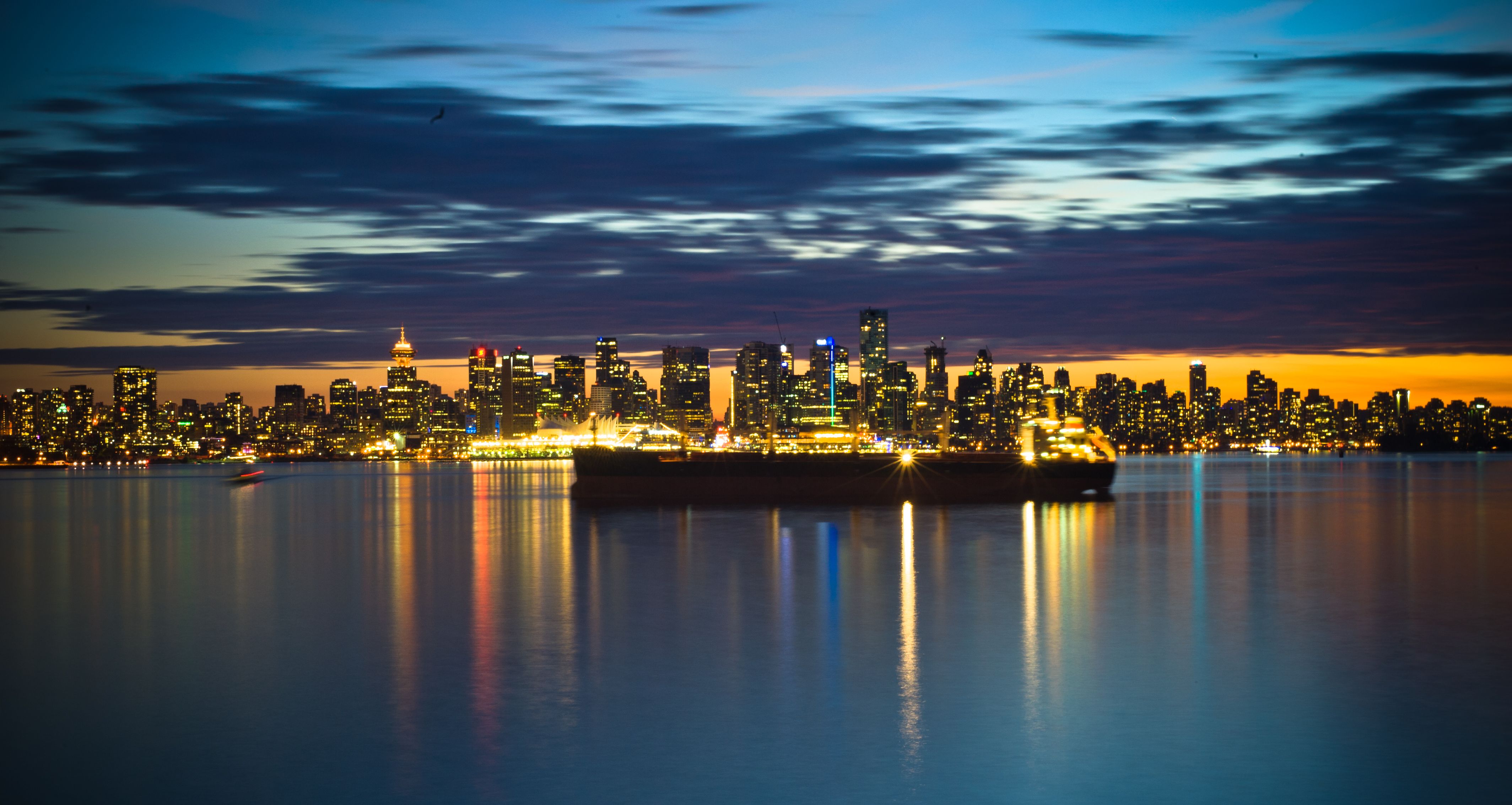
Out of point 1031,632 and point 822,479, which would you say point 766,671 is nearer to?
point 1031,632

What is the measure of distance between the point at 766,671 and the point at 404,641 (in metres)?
8.58

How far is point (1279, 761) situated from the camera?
14.4m

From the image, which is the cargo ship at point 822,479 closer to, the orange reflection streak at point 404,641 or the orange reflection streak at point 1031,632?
the orange reflection streak at point 404,641

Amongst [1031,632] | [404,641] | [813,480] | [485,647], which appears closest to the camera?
[485,647]

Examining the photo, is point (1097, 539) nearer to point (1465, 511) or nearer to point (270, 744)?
point (1465, 511)

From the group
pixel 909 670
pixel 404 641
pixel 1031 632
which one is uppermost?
pixel 909 670

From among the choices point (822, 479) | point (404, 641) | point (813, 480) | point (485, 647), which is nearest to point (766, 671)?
point (485, 647)

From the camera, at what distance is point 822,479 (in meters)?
88.0

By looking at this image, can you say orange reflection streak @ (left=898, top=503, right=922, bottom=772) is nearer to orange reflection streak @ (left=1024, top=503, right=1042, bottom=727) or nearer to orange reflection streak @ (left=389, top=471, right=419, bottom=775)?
orange reflection streak @ (left=1024, top=503, right=1042, bottom=727)

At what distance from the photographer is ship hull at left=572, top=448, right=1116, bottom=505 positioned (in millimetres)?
86250

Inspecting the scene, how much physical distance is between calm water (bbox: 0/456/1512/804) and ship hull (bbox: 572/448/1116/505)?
3649 centimetres

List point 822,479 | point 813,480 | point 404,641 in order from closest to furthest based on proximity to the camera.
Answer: point 404,641
point 813,480
point 822,479

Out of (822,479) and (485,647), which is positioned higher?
(485,647)

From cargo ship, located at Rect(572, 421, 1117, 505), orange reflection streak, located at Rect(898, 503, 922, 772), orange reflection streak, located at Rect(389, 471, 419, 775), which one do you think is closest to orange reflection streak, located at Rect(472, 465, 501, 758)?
orange reflection streak, located at Rect(389, 471, 419, 775)
